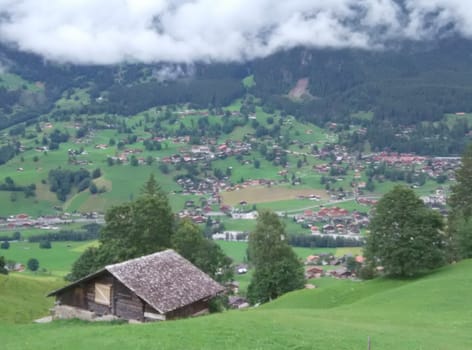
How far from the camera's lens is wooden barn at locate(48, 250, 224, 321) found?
36031mm

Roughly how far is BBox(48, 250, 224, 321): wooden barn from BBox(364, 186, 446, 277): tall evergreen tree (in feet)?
58.8

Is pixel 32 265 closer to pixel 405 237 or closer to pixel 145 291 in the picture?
pixel 405 237

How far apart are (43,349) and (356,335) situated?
45.5ft

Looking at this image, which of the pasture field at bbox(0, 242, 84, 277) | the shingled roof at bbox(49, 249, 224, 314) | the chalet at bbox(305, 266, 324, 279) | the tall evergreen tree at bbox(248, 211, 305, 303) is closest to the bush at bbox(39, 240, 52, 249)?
the pasture field at bbox(0, 242, 84, 277)

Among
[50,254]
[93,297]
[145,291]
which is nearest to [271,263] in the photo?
[93,297]

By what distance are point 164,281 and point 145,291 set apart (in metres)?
1.65

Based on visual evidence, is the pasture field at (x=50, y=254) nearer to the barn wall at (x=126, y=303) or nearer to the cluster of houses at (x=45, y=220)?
the cluster of houses at (x=45, y=220)

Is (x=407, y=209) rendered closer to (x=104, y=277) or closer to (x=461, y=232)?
(x=461, y=232)

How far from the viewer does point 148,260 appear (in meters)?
38.5

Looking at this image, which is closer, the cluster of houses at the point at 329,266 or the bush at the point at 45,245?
the cluster of houses at the point at 329,266

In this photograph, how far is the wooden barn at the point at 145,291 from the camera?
36031mm

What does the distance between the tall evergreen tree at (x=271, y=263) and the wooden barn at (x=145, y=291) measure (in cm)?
2286

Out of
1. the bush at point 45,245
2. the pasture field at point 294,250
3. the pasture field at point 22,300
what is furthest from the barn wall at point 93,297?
the bush at point 45,245

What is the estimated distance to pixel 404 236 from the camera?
50.9 m
